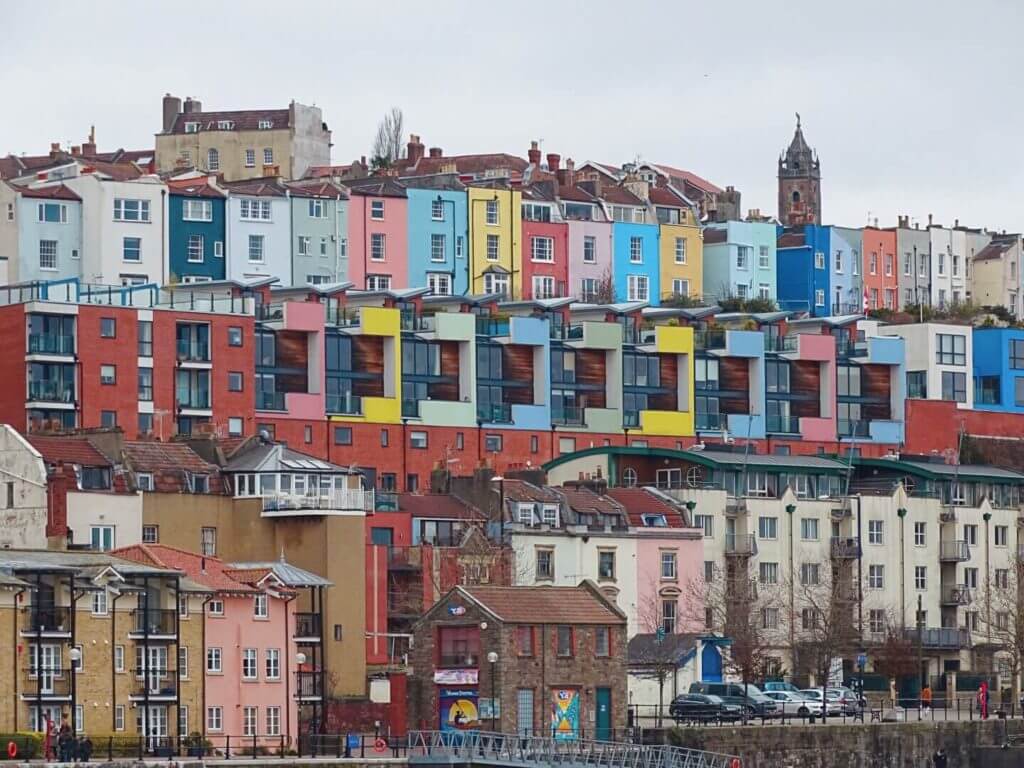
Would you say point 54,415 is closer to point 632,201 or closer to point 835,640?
point 835,640

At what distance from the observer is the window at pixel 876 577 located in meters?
144

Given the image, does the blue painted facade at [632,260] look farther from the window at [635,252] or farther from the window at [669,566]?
the window at [669,566]

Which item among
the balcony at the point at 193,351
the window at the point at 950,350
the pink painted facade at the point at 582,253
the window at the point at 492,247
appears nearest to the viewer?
the balcony at the point at 193,351

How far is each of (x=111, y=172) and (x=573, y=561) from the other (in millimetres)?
47609

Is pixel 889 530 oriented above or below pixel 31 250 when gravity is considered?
below

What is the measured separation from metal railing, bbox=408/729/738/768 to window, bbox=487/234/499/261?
2730 inches

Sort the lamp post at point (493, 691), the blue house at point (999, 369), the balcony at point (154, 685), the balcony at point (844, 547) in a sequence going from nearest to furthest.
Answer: the balcony at point (154, 685) → the lamp post at point (493, 691) → the balcony at point (844, 547) → the blue house at point (999, 369)

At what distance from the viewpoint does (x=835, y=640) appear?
134 m

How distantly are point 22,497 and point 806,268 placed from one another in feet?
280

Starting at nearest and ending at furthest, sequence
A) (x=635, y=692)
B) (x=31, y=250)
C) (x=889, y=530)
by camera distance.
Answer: (x=635, y=692)
(x=889, y=530)
(x=31, y=250)

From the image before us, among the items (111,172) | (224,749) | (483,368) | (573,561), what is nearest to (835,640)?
(573,561)

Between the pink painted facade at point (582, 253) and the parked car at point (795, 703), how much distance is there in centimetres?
6018

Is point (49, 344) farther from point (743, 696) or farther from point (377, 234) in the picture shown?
point (743, 696)

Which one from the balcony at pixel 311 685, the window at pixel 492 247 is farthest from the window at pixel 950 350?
the balcony at pixel 311 685
